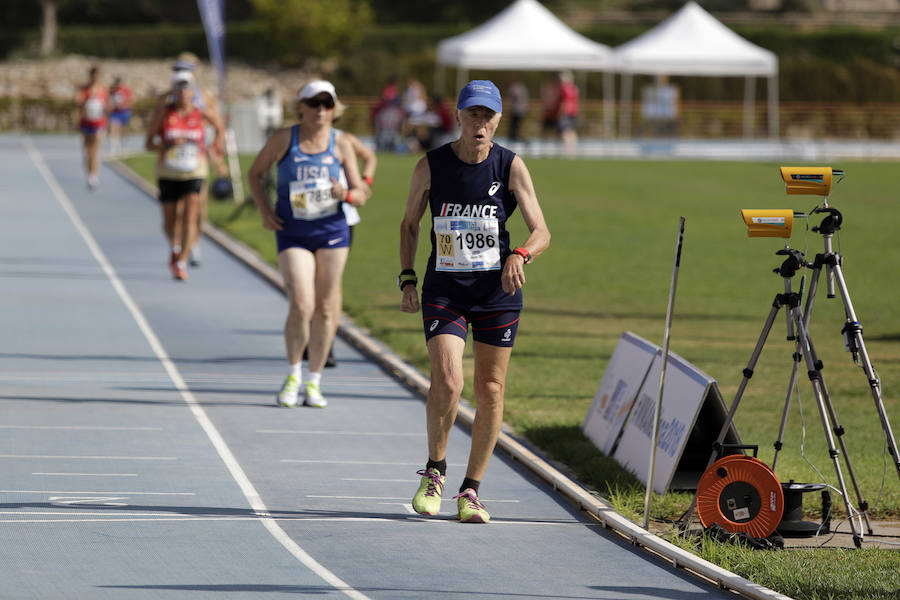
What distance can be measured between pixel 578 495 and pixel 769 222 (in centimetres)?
181

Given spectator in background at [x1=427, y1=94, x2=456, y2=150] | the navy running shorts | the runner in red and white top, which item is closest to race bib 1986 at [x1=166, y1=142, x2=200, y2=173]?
the runner in red and white top

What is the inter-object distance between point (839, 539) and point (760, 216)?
Result: 5.44ft

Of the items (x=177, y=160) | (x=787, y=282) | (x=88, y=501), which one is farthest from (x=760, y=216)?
(x=177, y=160)

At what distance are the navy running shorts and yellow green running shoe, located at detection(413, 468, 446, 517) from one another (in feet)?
28.9

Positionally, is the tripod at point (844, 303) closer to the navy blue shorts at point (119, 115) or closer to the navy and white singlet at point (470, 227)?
the navy and white singlet at point (470, 227)

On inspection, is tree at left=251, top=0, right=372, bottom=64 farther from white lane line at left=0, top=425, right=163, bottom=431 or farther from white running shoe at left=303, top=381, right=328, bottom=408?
white lane line at left=0, top=425, right=163, bottom=431

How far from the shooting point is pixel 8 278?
1655cm

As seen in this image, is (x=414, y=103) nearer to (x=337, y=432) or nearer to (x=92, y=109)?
(x=92, y=109)

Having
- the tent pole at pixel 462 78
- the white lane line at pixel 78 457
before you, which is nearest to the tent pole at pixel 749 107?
the tent pole at pixel 462 78

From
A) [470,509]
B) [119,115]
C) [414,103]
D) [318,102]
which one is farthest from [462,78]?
[470,509]

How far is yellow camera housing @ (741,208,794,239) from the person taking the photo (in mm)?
6699

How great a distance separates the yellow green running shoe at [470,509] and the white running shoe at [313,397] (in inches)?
117

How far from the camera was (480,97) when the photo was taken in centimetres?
691

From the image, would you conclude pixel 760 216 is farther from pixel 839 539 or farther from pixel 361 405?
pixel 361 405
